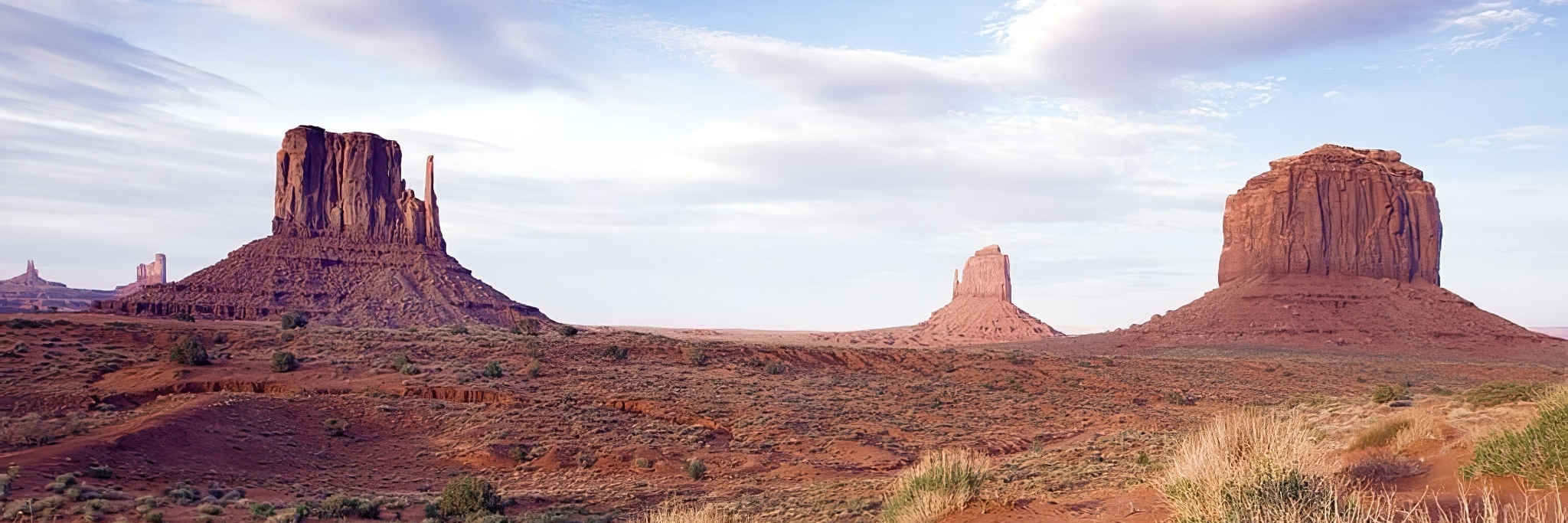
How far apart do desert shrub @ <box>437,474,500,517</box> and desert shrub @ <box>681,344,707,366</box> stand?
25520mm

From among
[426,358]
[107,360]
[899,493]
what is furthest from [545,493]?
[107,360]

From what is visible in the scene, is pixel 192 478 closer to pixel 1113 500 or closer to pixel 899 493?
pixel 899 493

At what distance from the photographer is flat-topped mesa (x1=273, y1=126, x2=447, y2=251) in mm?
78750

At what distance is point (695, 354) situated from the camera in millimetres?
43656

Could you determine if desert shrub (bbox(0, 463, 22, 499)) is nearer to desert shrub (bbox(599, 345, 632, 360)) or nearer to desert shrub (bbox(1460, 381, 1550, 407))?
desert shrub (bbox(1460, 381, 1550, 407))

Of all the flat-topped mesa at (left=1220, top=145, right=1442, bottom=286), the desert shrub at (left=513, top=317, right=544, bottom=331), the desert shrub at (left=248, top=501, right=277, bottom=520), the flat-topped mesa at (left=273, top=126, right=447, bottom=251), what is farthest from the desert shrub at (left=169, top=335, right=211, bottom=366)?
the flat-topped mesa at (left=1220, top=145, right=1442, bottom=286)

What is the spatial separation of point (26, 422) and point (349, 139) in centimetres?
6446

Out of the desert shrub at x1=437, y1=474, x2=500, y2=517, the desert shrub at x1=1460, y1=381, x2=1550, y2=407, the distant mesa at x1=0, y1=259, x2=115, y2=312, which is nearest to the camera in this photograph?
the desert shrub at x1=1460, y1=381, x2=1550, y2=407

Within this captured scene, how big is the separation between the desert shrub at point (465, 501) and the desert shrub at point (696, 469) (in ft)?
22.6

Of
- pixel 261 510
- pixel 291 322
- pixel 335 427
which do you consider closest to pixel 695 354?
pixel 335 427

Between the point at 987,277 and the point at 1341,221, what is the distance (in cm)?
6443

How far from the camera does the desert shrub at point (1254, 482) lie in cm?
598

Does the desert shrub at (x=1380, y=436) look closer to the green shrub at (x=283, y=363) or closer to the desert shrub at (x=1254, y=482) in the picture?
the desert shrub at (x=1254, y=482)

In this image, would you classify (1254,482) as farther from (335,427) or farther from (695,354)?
(695,354)
